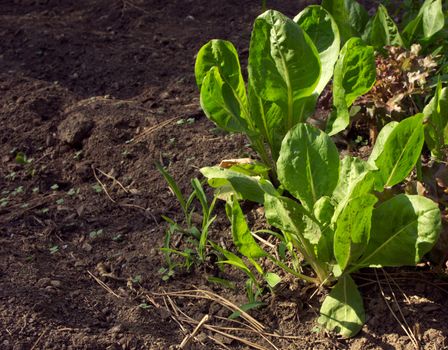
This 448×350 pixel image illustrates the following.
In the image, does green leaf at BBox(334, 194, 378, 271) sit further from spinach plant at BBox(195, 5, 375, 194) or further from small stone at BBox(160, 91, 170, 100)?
small stone at BBox(160, 91, 170, 100)

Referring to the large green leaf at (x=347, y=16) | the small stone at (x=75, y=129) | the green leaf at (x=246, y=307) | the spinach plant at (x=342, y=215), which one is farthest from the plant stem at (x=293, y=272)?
the small stone at (x=75, y=129)

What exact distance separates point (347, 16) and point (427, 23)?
34 centimetres

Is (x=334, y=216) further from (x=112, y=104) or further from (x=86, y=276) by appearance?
(x=112, y=104)

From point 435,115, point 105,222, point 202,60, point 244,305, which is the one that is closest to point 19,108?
point 105,222

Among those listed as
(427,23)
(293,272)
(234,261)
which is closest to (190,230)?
(234,261)

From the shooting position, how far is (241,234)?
1958mm

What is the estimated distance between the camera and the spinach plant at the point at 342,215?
5.99ft

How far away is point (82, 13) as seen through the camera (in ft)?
12.4

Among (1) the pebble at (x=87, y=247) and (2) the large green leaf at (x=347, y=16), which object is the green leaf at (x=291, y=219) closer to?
(1) the pebble at (x=87, y=247)

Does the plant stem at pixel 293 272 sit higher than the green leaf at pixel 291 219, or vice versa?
the green leaf at pixel 291 219

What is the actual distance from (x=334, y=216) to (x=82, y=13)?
7.81 feet

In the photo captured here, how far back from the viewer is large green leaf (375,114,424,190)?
188 cm

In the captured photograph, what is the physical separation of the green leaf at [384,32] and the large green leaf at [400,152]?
0.83 m

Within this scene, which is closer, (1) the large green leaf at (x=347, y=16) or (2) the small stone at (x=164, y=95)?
(1) the large green leaf at (x=347, y=16)
